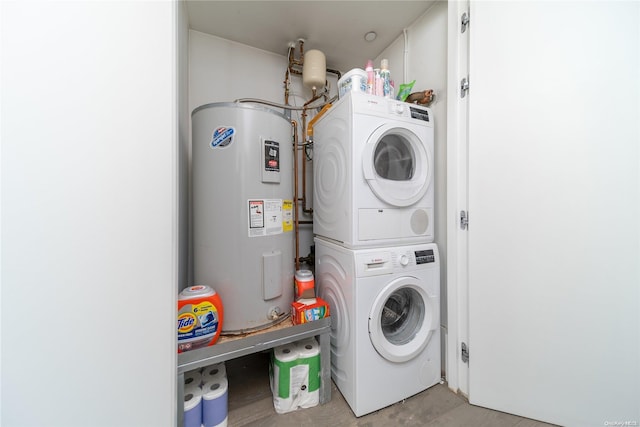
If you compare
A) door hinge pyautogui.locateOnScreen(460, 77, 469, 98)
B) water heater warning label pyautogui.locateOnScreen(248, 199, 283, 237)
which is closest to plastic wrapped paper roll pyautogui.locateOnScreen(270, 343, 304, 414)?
water heater warning label pyautogui.locateOnScreen(248, 199, 283, 237)

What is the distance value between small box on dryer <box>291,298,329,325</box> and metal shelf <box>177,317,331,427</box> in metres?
0.02

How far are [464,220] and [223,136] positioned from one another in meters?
1.44

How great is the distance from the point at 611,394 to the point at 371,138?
61.9 inches

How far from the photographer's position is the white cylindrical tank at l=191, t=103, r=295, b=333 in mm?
1165

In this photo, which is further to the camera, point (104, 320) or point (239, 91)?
point (239, 91)

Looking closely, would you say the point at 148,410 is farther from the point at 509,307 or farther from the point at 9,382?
the point at 509,307

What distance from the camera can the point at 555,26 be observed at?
0.99 m

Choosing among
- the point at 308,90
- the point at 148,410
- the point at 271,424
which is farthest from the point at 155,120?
the point at 308,90

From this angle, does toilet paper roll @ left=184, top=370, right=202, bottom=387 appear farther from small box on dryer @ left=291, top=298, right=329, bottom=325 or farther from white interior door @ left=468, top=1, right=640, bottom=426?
white interior door @ left=468, top=1, right=640, bottom=426

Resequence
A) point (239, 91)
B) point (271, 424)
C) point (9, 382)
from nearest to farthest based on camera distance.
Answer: point (9, 382), point (271, 424), point (239, 91)

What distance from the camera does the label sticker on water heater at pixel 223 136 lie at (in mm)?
1160

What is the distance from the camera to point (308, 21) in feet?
5.28

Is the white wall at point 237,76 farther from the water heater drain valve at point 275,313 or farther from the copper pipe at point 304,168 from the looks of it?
the water heater drain valve at point 275,313

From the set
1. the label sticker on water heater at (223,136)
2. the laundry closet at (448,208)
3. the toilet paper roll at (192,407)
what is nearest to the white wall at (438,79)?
the laundry closet at (448,208)
